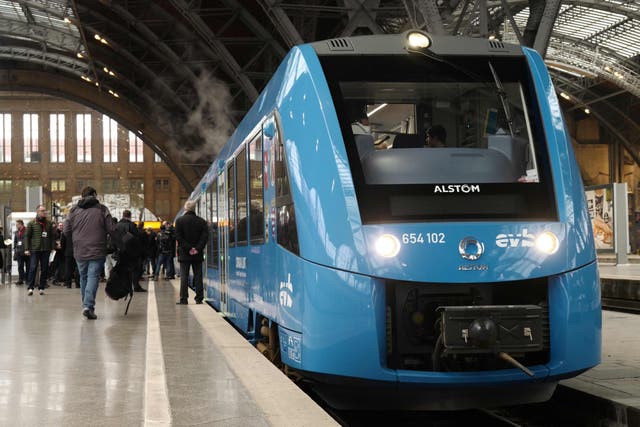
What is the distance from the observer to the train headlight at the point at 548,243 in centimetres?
517

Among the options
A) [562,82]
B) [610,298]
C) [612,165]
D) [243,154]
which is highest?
[562,82]

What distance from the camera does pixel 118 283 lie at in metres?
10.6

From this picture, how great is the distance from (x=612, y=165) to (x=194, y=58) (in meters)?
27.0

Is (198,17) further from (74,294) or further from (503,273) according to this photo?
(503,273)

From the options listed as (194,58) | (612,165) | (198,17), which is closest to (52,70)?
(194,58)

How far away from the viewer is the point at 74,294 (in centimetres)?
1641

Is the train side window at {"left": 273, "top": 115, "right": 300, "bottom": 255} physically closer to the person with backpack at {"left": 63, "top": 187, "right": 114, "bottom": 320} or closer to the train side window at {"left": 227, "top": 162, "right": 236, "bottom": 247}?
the train side window at {"left": 227, "top": 162, "right": 236, "bottom": 247}

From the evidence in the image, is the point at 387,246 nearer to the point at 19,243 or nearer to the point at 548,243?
the point at 548,243

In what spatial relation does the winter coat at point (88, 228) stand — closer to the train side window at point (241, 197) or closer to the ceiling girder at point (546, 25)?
the train side window at point (241, 197)

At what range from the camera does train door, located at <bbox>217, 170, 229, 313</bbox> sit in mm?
10281

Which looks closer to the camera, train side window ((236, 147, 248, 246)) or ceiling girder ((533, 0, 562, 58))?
train side window ((236, 147, 248, 246))

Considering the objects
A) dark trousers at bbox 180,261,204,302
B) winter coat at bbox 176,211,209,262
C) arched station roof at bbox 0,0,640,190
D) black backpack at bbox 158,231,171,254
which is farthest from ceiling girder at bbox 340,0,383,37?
dark trousers at bbox 180,261,204,302

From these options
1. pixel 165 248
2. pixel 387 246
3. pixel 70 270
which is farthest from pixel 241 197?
pixel 165 248

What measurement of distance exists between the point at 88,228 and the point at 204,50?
20.4 m
